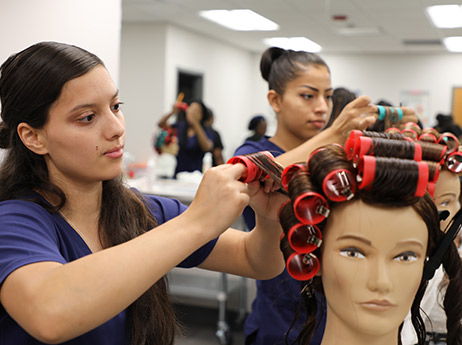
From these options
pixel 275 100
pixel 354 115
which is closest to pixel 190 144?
pixel 275 100

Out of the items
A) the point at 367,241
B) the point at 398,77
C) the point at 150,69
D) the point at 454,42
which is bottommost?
the point at 367,241

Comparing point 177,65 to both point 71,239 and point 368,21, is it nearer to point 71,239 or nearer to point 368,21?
point 368,21

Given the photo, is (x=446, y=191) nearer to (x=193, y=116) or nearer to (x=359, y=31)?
(x=193, y=116)

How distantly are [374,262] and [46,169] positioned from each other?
0.70 meters

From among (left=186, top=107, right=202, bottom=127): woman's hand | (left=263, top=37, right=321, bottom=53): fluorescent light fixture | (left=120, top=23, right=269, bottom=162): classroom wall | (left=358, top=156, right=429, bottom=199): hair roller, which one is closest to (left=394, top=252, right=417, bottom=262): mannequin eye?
(left=358, top=156, right=429, bottom=199): hair roller

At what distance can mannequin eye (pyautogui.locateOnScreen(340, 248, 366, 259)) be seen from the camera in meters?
0.99

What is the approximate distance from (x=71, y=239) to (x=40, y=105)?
10.9 inches

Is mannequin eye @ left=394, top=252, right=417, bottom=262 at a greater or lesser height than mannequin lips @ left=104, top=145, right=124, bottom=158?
lesser

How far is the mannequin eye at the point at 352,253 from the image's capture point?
38.9 inches

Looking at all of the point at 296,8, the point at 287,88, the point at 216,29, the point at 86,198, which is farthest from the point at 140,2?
the point at 86,198

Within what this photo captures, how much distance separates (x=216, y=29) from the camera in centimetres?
682

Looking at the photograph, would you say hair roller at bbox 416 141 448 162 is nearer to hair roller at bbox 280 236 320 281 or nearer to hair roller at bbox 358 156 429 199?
hair roller at bbox 358 156 429 199

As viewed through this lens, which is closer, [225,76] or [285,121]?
[285,121]

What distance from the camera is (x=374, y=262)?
977 mm
